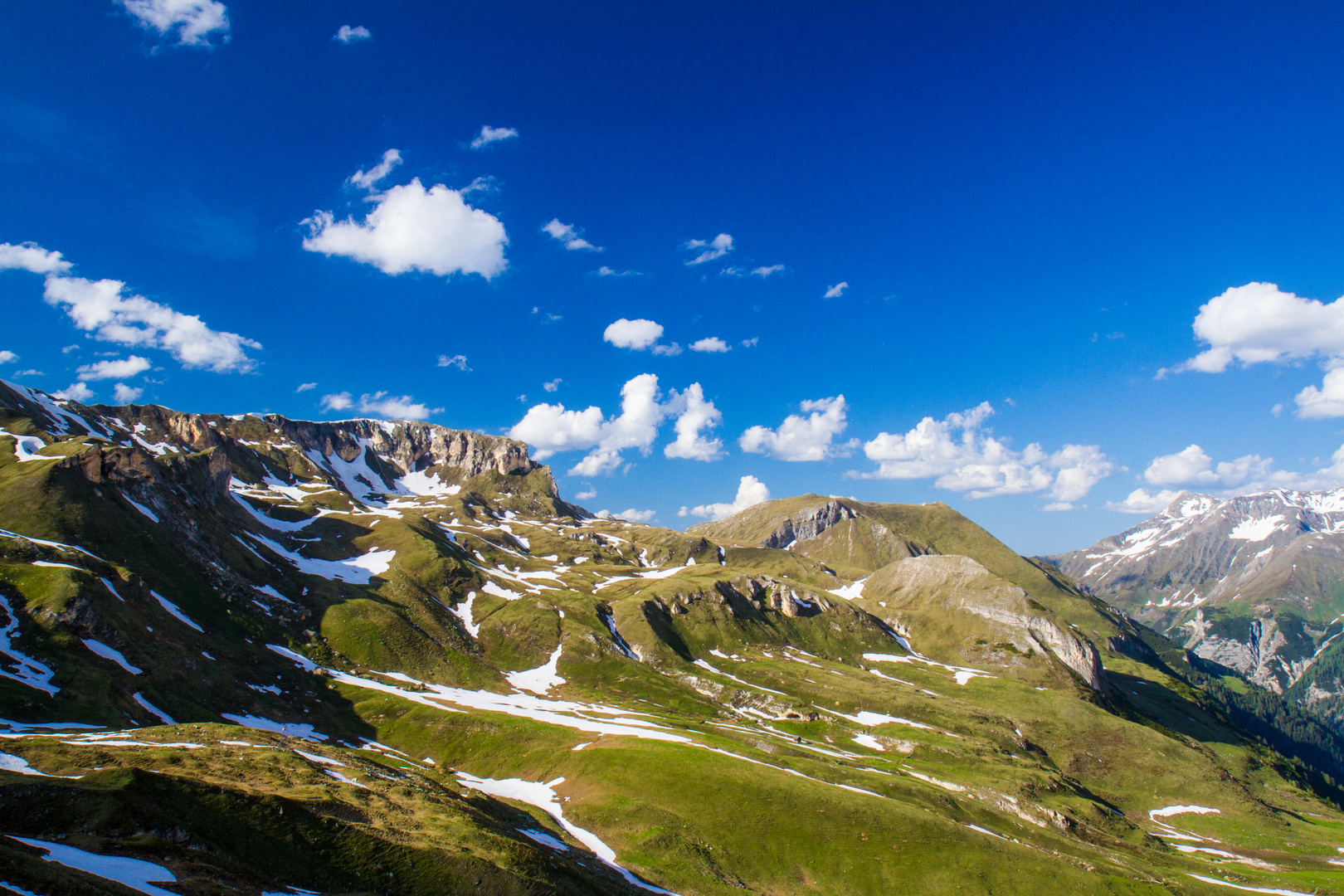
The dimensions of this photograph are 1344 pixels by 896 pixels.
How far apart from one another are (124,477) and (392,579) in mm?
76298

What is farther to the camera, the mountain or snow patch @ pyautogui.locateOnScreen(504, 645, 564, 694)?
snow patch @ pyautogui.locateOnScreen(504, 645, 564, 694)

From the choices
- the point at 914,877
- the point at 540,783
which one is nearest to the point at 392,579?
the point at 540,783

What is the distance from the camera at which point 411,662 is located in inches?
6068

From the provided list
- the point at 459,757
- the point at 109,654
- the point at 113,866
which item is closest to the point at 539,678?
the point at 459,757

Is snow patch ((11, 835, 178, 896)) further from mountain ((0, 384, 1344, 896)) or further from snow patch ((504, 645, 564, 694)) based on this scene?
snow patch ((504, 645, 564, 694))

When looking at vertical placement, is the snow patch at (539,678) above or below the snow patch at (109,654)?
below

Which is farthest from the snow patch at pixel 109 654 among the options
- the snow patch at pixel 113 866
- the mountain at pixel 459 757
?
the snow patch at pixel 113 866

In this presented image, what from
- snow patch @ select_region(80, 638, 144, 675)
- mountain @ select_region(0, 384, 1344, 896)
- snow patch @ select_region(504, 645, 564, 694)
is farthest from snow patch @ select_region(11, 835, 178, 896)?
snow patch @ select_region(504, 645, 564, 694)

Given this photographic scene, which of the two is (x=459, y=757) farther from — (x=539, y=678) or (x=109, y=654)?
(x=539, y=678)

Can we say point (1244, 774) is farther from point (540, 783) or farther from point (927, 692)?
point (540, 783)

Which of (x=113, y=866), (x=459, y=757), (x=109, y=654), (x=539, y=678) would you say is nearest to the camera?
(x=113, y=866)

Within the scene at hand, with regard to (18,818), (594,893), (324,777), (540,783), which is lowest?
(540,783)

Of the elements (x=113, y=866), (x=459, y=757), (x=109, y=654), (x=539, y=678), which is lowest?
(x=539, y=678)

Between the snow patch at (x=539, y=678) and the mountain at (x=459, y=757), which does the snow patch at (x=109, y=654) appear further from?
the snow patch at (x=539, y=678)
